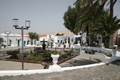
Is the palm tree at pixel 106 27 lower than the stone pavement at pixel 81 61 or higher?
higher

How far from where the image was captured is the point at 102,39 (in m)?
29.9

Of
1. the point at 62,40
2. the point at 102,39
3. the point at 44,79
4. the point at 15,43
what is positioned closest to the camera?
the point at 44,79

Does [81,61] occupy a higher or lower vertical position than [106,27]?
lower

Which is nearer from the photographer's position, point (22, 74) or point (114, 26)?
point (22, 74)

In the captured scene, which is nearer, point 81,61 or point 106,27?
point 81,61

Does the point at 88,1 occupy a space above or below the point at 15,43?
above

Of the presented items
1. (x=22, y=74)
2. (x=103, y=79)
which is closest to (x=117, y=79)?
(x=103, y=79)

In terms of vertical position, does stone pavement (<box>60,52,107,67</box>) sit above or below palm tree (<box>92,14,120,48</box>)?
below

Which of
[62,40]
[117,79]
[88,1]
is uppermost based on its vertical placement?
[88,1]

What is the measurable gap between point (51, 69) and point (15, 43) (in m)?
36.9

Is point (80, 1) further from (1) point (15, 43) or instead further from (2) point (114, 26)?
(1) point (15, 43)

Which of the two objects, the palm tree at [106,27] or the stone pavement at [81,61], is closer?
the stone pavement at [81,61]

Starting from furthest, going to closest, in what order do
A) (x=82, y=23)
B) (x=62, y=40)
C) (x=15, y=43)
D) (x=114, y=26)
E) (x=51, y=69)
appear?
1. (x=15, y=43)
2. (x=62, y=40)
3. (x=82, y=23)
4. (x=114, y=26)
5. (x=51, y=69)

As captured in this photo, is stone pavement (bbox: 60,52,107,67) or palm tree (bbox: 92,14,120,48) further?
palm tree (bbox: 92,14,120,48)
